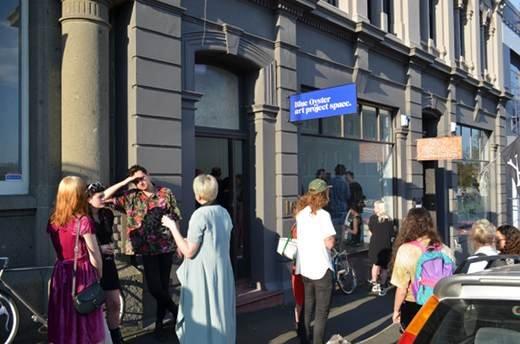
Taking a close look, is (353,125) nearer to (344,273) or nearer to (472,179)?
(344,273)

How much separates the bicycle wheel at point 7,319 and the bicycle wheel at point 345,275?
5.93 meters

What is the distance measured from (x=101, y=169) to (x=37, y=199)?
0.77m

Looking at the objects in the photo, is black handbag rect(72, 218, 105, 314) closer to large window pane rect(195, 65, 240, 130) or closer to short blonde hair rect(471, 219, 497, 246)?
short blonde hair rect(471, 219, 497, 246)

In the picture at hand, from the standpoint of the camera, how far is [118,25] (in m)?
6.84

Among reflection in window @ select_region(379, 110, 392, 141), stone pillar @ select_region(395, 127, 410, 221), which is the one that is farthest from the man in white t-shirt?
stone pillar @ select_region(395, 127, 410, 221)

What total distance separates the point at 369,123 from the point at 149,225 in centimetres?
762

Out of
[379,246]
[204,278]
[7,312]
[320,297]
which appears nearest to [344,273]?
[379,246]

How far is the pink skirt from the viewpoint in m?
4.28

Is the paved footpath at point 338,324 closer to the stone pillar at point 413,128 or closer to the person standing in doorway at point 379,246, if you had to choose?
the person standing in doorway at point 379,246

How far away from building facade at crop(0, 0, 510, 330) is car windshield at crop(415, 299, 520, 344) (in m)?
4.71

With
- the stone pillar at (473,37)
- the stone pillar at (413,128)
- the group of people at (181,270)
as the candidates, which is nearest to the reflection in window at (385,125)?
the stone pillar at (413,128)

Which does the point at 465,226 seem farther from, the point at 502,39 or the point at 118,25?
the point at 118,25

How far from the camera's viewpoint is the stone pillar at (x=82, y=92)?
6066 mm

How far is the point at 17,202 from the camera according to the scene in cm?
582
